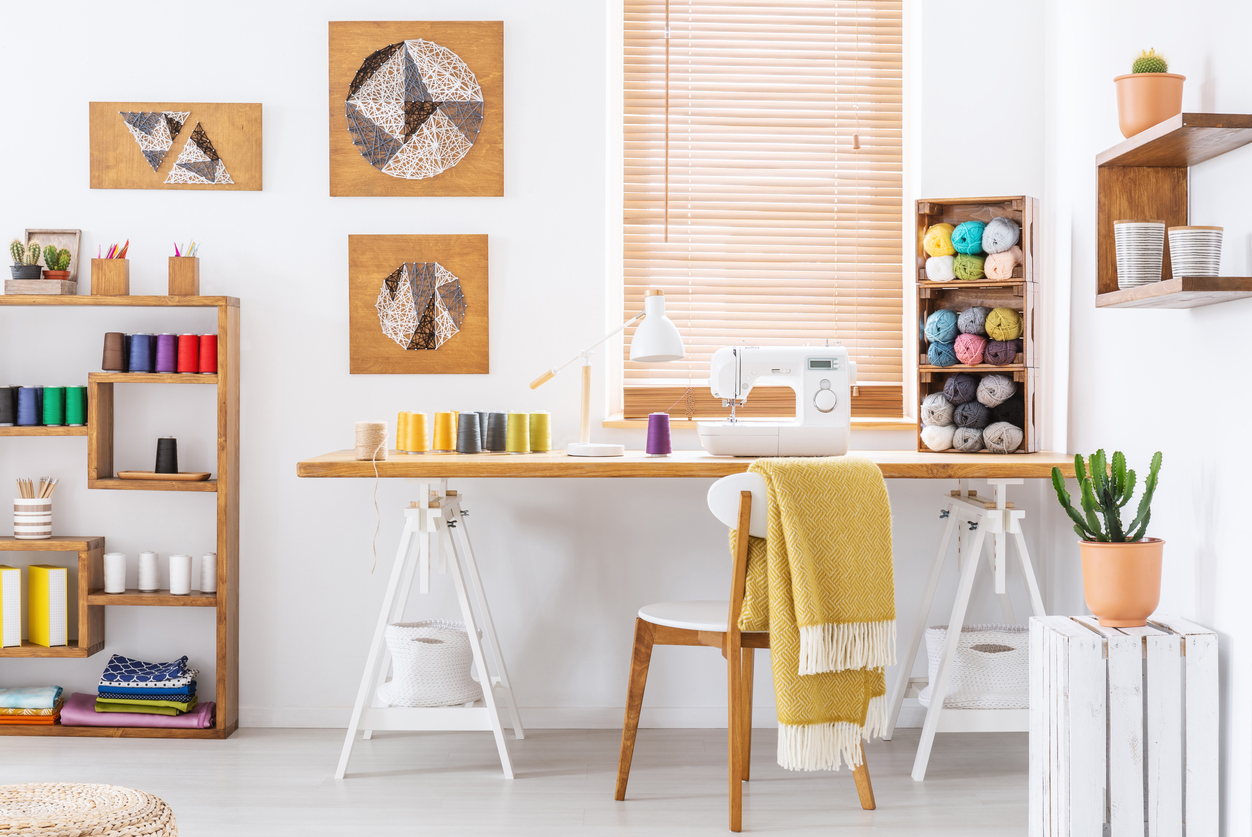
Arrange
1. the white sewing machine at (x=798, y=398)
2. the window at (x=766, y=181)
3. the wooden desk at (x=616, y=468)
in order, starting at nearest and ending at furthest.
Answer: the wooden desk at (x=616, y=468)
the white sewing machine at (x=798, y=398)
the window at (x=766, y=181)

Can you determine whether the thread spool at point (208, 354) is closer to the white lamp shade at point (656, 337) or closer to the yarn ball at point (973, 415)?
the white lamp shade at point (656, 337)

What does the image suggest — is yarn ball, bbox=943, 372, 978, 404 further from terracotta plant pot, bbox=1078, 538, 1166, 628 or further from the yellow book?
the yellow book

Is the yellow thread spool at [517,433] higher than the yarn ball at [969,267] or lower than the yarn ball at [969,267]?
lower

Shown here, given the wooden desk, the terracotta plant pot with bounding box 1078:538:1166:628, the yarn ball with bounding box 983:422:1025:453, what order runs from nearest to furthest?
the terracotta plant pot with bounding box 1078:538:1166:628 < the wooden desk < the yarn ball with bounding box 983:422:1025:453

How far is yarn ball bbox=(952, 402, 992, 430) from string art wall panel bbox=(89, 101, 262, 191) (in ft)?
6.98


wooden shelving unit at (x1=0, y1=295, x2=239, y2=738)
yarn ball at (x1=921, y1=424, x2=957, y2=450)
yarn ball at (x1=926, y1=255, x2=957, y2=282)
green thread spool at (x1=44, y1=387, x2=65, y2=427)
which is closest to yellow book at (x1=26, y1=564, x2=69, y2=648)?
wooden shelving unit at (x1=0, y1=295, x2=239, y2=738)

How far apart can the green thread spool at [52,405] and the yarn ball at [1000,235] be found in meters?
2.65

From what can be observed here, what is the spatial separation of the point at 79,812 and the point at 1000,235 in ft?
8.03

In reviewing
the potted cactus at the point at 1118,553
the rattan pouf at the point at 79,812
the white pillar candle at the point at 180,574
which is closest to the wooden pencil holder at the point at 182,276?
the white pillar candle at the point at 180,574

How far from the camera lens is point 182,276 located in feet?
9.29

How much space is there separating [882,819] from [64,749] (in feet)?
7.20

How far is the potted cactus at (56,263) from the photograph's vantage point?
2.81 meters

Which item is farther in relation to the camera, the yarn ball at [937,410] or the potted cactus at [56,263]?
the potted cactus at [56,263]

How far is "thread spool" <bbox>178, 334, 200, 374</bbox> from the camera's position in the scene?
2791 millimetres
